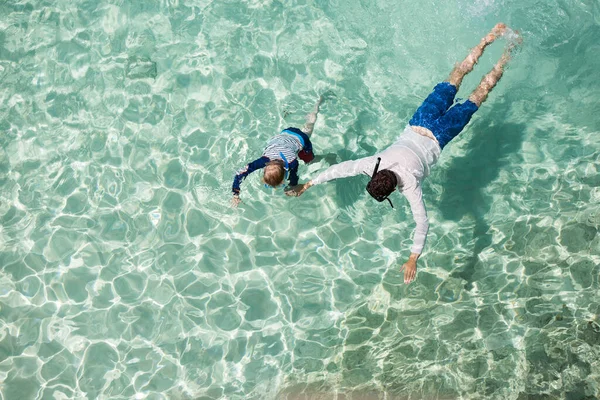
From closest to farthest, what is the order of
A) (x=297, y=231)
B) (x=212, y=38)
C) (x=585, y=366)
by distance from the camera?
(x=585, y=366) → (x=297, y=231) → (x=212, y=38)

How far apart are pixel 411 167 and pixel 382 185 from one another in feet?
2.35

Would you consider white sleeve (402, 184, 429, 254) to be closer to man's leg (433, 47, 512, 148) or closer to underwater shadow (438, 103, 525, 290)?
man's leg (433, 47, 512, 148)

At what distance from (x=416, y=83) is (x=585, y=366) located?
4.67 metres

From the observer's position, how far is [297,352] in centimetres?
756

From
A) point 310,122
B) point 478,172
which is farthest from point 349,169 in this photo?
point 478,172

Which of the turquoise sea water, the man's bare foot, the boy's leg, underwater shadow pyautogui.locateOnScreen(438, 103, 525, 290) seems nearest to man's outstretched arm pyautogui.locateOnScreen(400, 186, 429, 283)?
the turquoise sea water

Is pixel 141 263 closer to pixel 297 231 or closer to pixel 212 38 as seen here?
pixel 297 231

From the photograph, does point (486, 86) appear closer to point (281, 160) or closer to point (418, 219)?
point (418, 219)

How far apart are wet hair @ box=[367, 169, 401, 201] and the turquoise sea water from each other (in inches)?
80.9

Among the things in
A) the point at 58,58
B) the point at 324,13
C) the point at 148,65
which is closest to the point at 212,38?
the point at 148,65

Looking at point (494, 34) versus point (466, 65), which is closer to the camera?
point (466, 65)

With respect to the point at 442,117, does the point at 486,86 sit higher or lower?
higher

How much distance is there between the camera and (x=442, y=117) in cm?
722

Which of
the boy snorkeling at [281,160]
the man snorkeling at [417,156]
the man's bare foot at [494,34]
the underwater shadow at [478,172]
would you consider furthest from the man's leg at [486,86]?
the boy snorkeling at [281,160]
